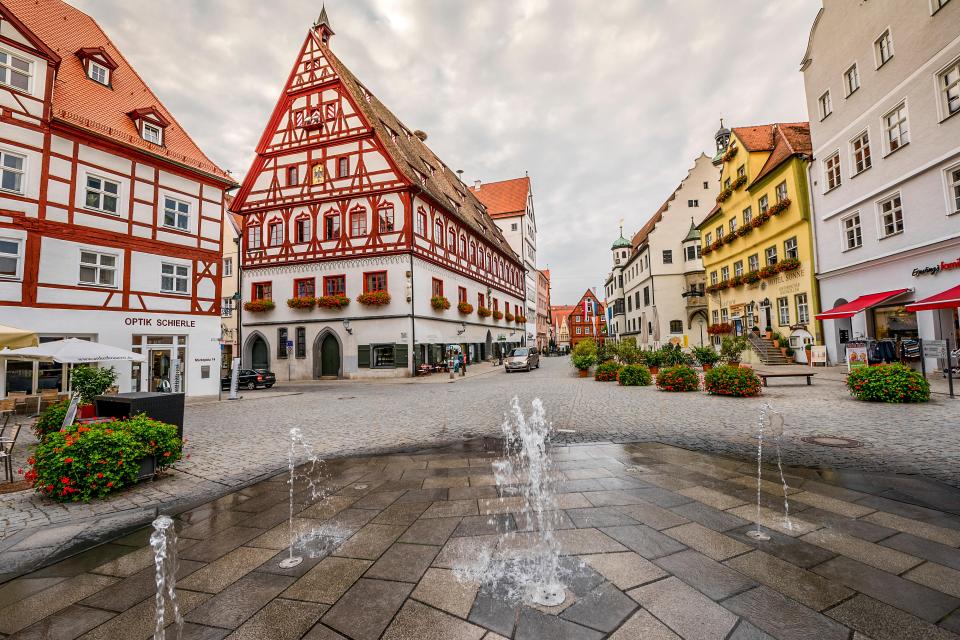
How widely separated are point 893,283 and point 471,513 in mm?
20292

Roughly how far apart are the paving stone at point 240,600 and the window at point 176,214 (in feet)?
62.1

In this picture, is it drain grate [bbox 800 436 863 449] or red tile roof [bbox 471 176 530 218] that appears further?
red tile roof [bbox 471 176 530 218]

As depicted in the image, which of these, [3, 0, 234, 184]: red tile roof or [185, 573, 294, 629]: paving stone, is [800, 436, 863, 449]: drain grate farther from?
[3, 0, 234, 184]: red tile roof

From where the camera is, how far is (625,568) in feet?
10.5

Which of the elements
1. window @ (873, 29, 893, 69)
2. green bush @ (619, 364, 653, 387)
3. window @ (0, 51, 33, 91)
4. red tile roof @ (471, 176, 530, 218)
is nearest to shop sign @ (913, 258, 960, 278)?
window @ (873, 29, 893, 69)

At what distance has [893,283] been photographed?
16344 millimetres

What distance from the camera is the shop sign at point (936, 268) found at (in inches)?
539

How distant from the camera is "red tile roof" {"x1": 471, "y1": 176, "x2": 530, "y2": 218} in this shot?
54.8m

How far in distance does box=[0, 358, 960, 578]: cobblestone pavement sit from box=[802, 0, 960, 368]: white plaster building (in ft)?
15.4

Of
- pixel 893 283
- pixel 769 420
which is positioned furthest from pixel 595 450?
pixel 893 283

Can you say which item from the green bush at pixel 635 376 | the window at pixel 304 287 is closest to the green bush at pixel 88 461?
the green bush at pixel 635 376

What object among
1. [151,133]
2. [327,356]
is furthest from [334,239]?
[151,133]

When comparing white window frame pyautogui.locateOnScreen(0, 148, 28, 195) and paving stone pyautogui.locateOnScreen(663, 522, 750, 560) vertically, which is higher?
white window frame pyautogui.locateOnScreen(0, 148, 28, 195)

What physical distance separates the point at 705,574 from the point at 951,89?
782 inches
